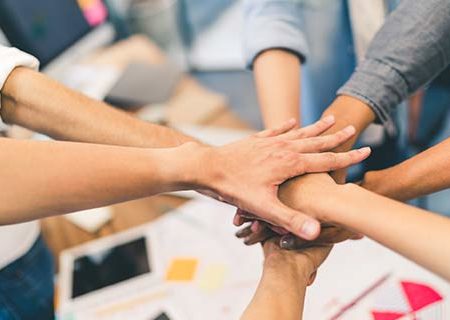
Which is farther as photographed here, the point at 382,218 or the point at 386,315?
the point at 386,315

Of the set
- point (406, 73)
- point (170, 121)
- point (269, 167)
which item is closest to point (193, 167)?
point (269, 167)

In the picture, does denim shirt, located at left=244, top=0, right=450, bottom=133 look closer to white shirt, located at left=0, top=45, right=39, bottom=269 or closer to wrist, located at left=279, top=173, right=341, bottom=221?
wrist, located at left=279, top=173, right=341, bottom=221

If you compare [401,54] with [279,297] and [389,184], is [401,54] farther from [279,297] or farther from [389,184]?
[279,297]

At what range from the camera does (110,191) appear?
2.45 feet

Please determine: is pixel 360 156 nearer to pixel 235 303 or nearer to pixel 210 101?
pixel 235 303

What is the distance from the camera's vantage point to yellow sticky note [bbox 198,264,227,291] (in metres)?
0.96

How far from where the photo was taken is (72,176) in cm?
72

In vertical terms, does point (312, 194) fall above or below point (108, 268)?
above

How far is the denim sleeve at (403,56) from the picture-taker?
932 mm

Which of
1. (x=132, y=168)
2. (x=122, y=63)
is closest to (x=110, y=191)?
(x=132, y=168)

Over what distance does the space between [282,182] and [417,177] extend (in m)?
0.24

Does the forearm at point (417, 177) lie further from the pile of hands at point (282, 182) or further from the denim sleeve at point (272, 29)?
the denim sleeve at point (272, 29)

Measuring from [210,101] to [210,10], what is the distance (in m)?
1.98

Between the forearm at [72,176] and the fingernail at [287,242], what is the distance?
0.70ft
